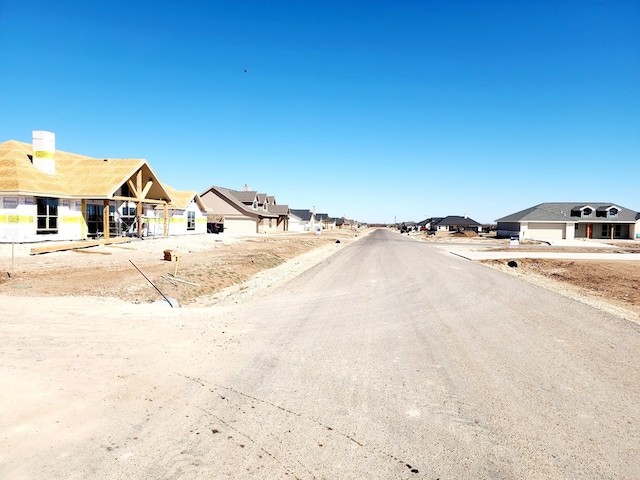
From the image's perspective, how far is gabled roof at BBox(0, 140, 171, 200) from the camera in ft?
67.8

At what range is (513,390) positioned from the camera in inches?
208

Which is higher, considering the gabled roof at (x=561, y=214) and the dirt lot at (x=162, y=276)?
the gabled roof at (x=561, y=214)

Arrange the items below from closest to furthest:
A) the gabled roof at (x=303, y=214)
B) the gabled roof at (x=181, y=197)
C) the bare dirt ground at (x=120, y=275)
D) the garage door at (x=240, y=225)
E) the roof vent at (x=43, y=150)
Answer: the bare dirt ground at (x=120, y=275)
the roof vent at (x=43, y=150)
the gabled roof at (x=181, y=197)
the garage door at (x=240, y=225)
the gabled roof at (x=303, y=214)

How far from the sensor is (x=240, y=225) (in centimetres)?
5481

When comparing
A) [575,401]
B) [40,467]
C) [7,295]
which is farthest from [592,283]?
[7,295]

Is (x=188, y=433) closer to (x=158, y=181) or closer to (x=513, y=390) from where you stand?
(x=513, y=390)

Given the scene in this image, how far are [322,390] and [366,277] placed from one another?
11339 mm

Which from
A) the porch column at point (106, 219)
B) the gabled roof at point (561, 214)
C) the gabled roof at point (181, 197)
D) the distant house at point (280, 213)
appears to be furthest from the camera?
the distant house at point (280, 213)

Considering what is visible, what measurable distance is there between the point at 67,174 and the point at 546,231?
63.7m

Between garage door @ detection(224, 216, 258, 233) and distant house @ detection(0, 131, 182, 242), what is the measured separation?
2362 cm

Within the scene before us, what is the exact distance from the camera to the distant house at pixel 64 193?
20266 mm

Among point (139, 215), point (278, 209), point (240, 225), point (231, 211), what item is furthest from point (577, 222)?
point (139, 215)

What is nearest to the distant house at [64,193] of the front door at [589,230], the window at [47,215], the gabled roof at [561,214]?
the window at [47,215]

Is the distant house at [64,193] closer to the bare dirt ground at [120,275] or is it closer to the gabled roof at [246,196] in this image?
the bare dirt ground at [120,275]
